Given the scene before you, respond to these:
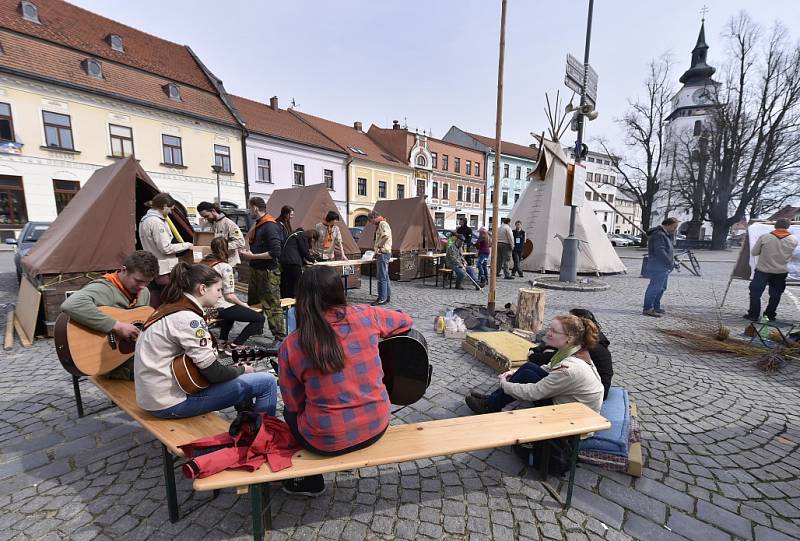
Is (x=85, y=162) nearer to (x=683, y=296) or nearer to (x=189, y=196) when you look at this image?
(x=189, y=196)

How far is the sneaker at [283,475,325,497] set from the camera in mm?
2385

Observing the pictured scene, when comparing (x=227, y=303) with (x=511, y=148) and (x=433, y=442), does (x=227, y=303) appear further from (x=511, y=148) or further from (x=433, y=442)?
(x=511, y=148)

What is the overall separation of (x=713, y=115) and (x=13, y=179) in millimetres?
42171

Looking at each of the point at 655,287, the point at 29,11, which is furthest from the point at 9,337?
the point at 29,11

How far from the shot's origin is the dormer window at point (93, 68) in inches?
688

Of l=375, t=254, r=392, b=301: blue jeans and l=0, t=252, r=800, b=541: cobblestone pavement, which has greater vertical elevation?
l=375, t=254, r=392, b=301: blue jeans

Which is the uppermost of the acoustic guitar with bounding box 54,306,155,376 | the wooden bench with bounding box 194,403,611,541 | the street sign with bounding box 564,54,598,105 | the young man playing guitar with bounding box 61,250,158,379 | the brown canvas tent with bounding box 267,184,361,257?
the street sign with bounding box 564,54,598,105

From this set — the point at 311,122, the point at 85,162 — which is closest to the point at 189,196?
the point at 85,162

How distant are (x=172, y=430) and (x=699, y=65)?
65742 millimetres

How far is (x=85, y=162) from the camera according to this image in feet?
57.1

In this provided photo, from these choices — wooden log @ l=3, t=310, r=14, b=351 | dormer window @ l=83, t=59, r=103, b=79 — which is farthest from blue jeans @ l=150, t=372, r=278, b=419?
dormer window @ l=83, t=59, r=103, b=79

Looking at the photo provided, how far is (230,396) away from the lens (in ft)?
8.21

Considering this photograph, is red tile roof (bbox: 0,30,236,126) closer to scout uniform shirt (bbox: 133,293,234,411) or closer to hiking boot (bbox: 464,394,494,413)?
scout uniform shirt (bbox: 133,293,234,411)

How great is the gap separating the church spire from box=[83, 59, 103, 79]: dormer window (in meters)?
61.6
